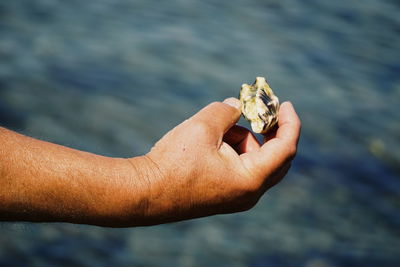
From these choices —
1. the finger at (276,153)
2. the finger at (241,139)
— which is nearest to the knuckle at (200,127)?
the finger at (276,153)

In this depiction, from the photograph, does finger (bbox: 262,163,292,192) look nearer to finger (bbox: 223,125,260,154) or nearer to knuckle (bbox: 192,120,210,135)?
finger (bbox: 223,125,260,154)

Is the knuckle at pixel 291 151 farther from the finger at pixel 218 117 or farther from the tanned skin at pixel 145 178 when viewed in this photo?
the finger at pixel 218 117

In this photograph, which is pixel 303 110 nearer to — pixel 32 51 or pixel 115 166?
pixel 32 51

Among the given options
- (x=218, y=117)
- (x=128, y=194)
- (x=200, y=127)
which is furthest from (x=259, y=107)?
(x=128, y=194)

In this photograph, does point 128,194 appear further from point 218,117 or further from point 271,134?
point 271,134

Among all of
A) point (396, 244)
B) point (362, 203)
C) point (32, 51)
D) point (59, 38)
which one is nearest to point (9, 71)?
point (32, 51)

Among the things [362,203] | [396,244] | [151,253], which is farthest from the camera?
[362,203]
